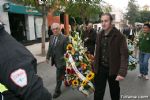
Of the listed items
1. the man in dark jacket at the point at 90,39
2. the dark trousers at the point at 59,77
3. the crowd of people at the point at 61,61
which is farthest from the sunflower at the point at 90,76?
the man in dark jacket at the point at 90,39

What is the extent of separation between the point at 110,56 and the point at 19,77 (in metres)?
3.45

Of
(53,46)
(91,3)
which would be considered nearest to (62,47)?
(53,46)

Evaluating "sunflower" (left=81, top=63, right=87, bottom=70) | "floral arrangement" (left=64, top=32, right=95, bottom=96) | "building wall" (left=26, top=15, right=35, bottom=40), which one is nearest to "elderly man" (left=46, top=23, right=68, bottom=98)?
"floral arrangement" (left=64, top=32, right=95, bottom=96)

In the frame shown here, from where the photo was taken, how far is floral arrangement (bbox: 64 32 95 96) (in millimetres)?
6434

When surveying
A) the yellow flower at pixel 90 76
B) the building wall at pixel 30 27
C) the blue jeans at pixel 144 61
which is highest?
the yellow flower at pixel 90 76

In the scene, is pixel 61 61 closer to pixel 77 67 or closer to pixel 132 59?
pixel 77 67

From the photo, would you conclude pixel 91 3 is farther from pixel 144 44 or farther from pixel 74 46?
pixel 74 46

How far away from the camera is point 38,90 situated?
170 centimetres

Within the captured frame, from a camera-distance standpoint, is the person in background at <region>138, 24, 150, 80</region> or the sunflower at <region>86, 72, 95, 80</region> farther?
the person in background at <region>138, 24, 150, 80</region>

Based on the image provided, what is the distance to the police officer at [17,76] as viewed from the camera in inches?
64.3

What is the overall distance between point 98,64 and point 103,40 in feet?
1.30

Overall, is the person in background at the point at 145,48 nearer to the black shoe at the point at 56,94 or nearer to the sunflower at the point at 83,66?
the sunflower at the point at 83,66

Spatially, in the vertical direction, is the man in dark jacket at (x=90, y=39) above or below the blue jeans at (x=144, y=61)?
above

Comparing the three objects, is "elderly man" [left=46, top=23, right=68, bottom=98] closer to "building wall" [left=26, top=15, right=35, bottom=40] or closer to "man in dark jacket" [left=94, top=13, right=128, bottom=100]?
"man in dark jacket" [left=94, top=13, right=128, bottom=100]
